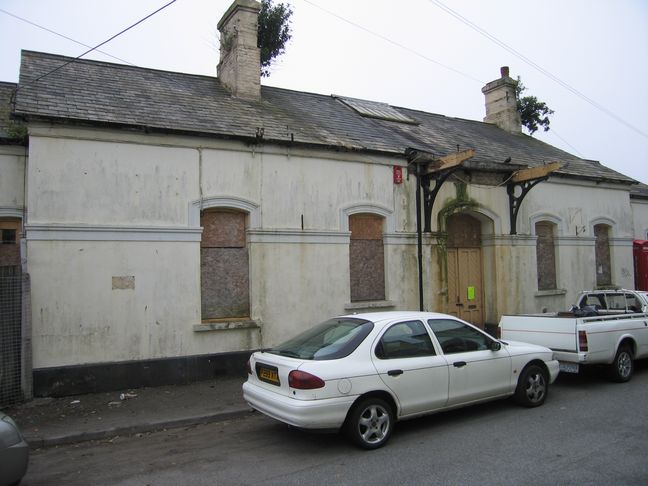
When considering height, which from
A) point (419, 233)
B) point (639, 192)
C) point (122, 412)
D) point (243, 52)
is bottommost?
point (122, 412)

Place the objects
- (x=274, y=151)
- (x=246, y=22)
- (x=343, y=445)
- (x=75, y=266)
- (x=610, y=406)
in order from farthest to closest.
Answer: (x=246, y=22)
(x=274, y=151)
(x=75, y=266)
(x=610, y=406)
(x=343, y=445)

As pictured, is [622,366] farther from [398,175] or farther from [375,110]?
[375,110]

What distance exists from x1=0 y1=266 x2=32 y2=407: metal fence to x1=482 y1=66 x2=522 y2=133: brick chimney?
55.1ft

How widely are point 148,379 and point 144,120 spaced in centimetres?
456

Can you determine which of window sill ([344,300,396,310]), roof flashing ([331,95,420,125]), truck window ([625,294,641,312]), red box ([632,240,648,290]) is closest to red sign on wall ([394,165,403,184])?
window sill ([344,300,396,310])

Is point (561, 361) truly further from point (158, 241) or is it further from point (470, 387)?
point (158, 241)

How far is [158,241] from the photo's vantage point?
348 inches

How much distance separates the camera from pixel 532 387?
7.11m

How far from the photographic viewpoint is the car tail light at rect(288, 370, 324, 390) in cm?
529

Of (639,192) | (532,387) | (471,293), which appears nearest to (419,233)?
(471,293)

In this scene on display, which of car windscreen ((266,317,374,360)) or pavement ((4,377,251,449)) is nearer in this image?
car windscreen ((266,317,374,360))

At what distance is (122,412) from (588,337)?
7.24m

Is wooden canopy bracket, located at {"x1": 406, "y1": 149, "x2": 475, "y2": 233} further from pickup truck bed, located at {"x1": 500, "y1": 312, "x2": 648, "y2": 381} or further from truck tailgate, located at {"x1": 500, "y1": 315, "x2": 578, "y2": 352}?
pickup truck bed, located at {"x1": 500, "y1": 312, "x2": 648, "y2": 381}

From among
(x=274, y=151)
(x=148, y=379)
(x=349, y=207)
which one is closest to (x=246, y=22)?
(x=274, y=151)
